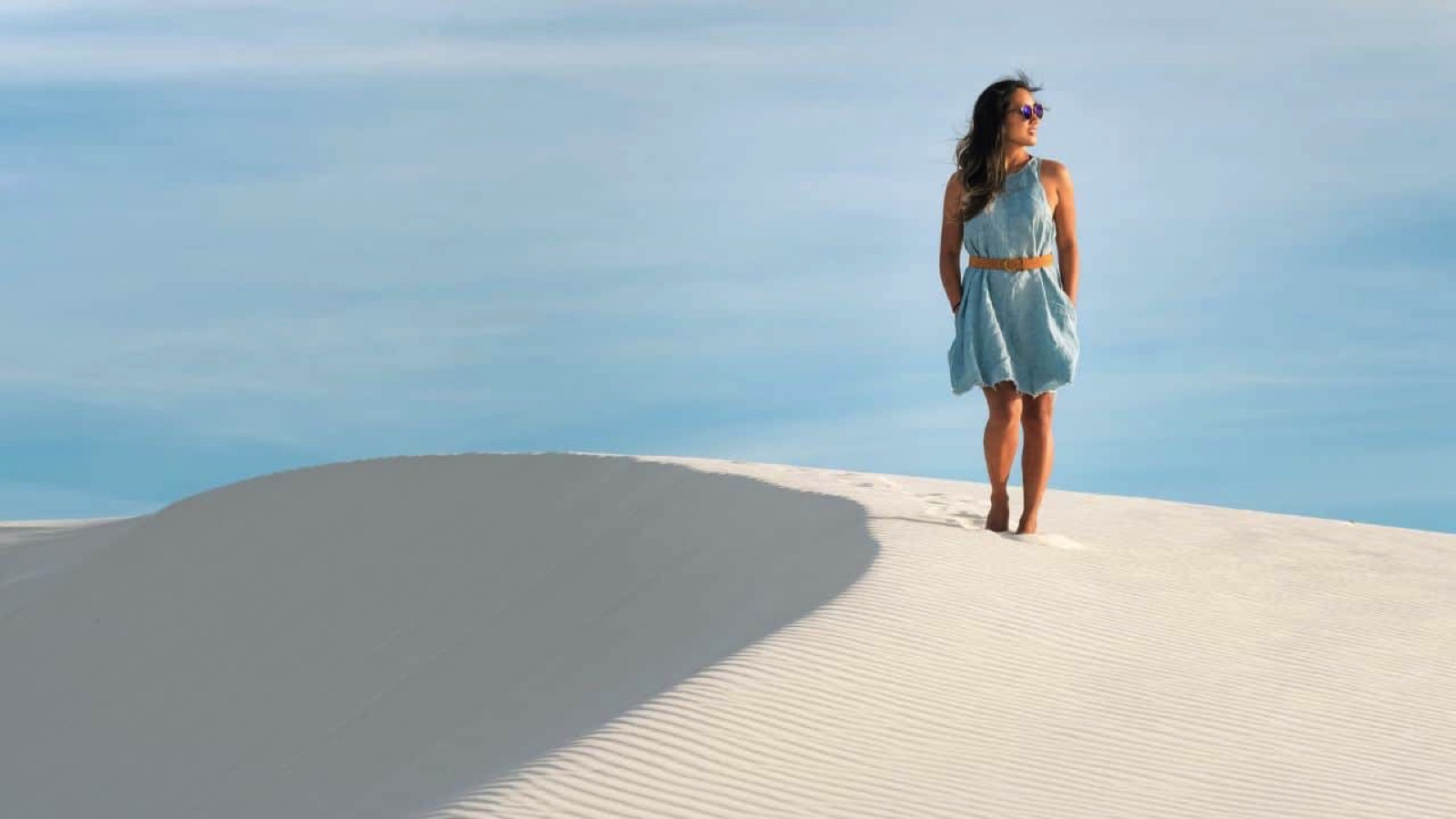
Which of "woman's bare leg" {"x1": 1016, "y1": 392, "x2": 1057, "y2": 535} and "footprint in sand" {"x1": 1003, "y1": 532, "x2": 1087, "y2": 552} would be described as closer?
"woman's bare leg" {"x1": 1016, "y1": 392, "x2": 1057, "y2": 535}

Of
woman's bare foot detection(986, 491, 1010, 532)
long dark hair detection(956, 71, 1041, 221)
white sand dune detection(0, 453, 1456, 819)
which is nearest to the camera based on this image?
white sand dune detection(0, 453, 1456, 819)

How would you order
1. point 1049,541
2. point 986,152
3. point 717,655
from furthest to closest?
1. point 1049,541
2. point 986,152
3. point 717,655

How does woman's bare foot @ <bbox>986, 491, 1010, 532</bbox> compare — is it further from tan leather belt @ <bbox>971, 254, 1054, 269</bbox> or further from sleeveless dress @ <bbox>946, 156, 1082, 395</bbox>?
tan leather belt @ <bbox>971, 254, 1054, 269</bbox>

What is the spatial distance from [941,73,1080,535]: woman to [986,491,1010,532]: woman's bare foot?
0.45 meters

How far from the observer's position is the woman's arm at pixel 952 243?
8.94 metres

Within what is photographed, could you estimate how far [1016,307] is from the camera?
885 cm

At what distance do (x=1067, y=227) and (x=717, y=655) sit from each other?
122 inches

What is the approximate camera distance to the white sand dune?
6449mm

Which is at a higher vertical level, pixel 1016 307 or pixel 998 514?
pixel 1016 307

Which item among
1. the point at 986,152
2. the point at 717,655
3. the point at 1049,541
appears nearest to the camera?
the point at 717,655

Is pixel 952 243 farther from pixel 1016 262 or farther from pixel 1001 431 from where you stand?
pixel 1001 431

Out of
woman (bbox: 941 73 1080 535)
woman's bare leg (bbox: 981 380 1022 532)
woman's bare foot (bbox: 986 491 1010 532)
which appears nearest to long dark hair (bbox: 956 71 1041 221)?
woman (bbox: 941 73 1080 535)

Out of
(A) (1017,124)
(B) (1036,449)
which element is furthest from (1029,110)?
(B) (1036,449)

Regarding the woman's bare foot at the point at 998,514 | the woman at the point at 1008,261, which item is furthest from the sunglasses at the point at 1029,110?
the woman's bare foot at the point at 998,514
